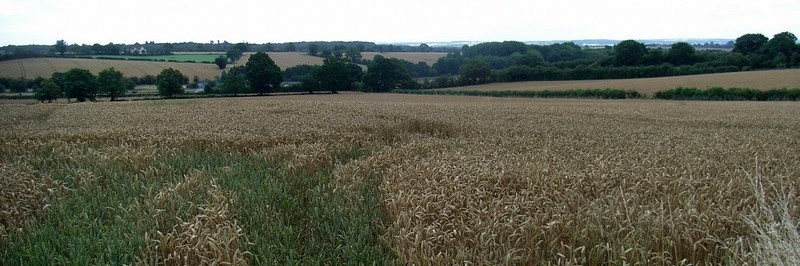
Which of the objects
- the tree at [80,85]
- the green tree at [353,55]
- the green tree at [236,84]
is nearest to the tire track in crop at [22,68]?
the tree at [80,85]

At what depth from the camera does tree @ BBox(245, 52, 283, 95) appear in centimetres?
5731

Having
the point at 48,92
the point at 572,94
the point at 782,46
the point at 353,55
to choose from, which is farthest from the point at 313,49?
the point at 782,46

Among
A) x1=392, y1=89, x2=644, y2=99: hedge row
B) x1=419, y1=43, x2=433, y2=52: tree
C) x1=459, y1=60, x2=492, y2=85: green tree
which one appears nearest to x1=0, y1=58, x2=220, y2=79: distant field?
x1=459, y1=60, x2=492, y2=85: green tree

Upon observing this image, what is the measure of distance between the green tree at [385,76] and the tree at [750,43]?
168ft

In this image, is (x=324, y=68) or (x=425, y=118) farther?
(x=324, y=68)

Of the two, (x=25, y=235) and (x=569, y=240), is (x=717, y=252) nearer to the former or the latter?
(x=569, y=240)

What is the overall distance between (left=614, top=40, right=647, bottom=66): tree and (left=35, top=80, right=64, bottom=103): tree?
70.5 metres

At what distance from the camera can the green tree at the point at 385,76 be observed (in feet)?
208

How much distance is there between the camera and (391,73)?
210ft

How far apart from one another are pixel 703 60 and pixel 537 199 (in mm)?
76175

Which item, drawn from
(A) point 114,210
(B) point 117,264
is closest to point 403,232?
(B) point 117,264

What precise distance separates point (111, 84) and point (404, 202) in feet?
186

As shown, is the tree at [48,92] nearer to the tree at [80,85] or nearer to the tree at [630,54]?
the tree at [80,85]

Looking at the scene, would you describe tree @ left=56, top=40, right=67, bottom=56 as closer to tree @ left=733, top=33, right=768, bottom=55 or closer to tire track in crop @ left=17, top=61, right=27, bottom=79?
tire track in crop @ left=17, top=61, right=27, bottom=79
